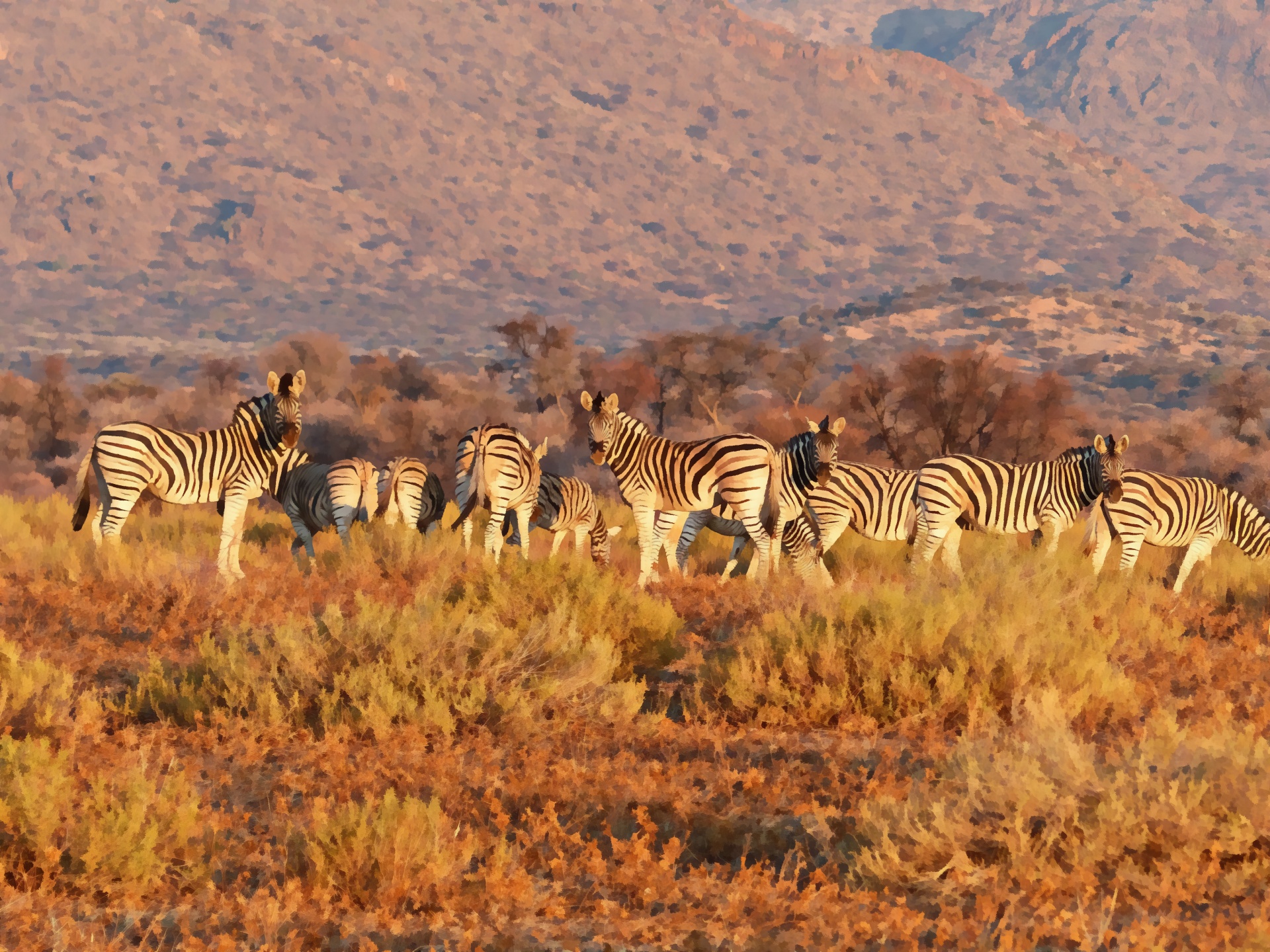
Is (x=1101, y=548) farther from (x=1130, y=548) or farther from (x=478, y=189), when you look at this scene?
(x=478, y=189)

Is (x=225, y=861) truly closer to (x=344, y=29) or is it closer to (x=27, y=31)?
(x=27, y=31)

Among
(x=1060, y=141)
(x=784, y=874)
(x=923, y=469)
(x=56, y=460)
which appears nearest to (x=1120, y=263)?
(x=1060, y=141)

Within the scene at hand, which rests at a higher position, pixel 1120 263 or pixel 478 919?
pixel 1120 263

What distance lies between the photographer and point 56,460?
113 ft

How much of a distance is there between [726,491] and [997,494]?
3.17m

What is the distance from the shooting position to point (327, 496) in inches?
591

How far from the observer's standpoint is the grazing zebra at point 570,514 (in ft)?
53.4

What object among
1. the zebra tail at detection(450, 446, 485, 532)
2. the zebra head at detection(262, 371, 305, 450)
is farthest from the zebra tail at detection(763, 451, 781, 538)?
the zebra head at detection(262, 371, 305, 450)

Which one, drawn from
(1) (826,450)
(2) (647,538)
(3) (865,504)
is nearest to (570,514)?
(2) (647,538)

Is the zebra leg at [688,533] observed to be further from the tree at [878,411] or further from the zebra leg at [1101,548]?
the tree at [878,411]

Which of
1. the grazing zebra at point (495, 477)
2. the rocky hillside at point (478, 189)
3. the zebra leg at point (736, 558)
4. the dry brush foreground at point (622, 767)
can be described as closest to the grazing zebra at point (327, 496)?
the grazing zebra at point (495, 477)

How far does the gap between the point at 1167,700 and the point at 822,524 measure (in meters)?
6.34

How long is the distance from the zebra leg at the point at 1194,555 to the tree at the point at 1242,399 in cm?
2576

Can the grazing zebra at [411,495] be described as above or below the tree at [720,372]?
below
